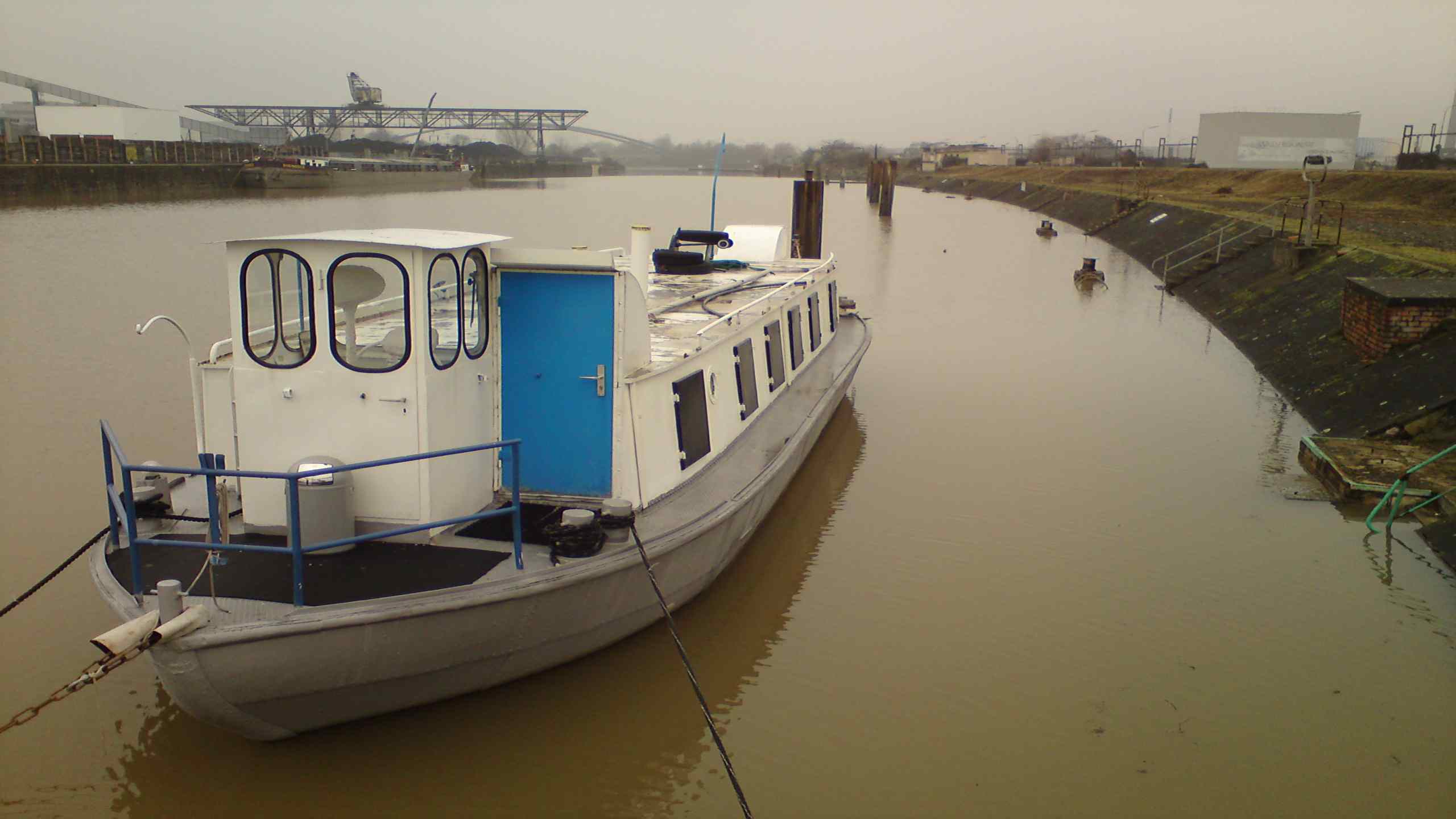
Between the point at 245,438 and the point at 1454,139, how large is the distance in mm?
75434

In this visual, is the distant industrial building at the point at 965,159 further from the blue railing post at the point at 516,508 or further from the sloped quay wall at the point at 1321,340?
the blue railing post at the point at 516,508

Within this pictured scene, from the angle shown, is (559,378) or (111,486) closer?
(111,486)

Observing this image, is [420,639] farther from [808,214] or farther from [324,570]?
[808,214]

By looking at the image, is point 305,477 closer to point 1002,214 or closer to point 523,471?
point 523,471

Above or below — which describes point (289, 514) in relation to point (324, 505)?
above

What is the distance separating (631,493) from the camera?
7.87 metres

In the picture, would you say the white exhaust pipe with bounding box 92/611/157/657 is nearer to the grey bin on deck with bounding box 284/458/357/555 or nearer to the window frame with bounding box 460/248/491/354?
the grey bin on deck with bounding box 284/458/357/555

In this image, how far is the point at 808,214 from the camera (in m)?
26.0

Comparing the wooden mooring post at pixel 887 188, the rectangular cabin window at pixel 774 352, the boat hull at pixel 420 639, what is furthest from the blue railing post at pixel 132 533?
the wooden mooring post at pixel 887 188

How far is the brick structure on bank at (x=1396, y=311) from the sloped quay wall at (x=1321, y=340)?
160 mm

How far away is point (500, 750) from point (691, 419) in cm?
345

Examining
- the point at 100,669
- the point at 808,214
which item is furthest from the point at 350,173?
the point at 100,669

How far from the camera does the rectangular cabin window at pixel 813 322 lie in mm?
14727

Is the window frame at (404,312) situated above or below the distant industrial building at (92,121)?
below
